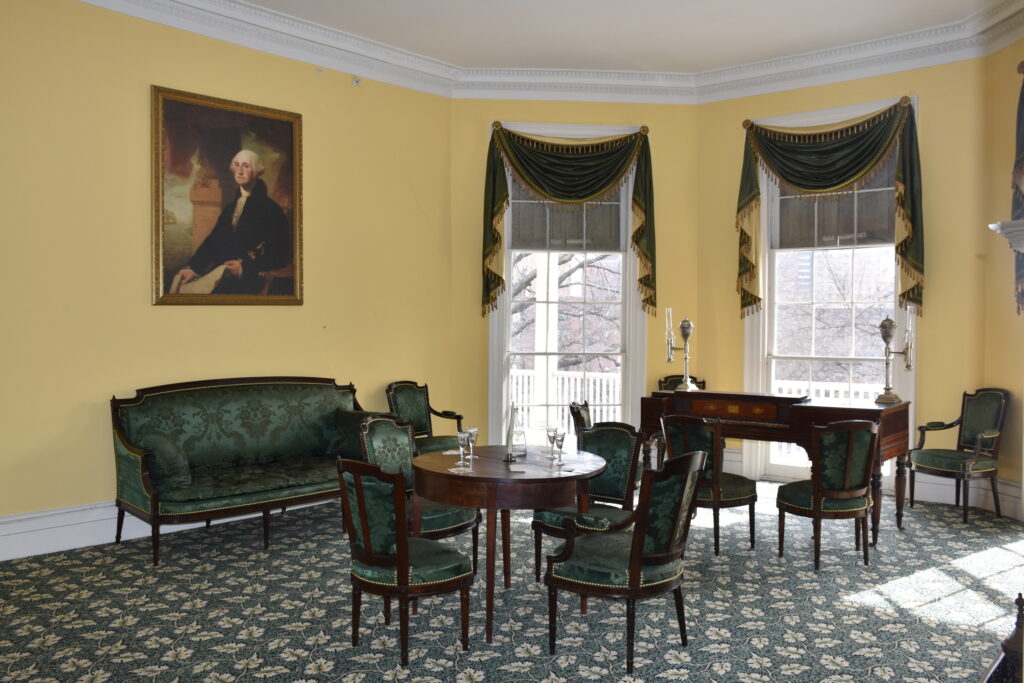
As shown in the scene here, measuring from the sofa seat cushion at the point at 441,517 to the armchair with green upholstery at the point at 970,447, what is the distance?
154 inches

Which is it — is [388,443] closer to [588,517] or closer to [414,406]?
[588,517]

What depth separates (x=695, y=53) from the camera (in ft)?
24.5

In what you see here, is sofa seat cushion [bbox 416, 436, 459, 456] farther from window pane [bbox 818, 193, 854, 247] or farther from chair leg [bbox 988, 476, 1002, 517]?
chair leg [bbox 988, 476, 1002, 517]

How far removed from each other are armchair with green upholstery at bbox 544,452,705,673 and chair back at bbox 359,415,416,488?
1356 millimetres

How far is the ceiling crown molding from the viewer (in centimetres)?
623

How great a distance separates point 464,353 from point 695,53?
3.58 metres

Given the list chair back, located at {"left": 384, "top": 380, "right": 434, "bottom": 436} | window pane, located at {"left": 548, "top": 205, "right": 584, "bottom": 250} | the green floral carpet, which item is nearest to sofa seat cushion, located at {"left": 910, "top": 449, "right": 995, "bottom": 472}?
the green floral carpet

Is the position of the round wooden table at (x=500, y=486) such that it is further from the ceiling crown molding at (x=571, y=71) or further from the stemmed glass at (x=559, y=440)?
the ceiling crown molding at (x=571, y=71)

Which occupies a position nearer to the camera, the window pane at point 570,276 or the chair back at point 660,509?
the chair back at point 660,509

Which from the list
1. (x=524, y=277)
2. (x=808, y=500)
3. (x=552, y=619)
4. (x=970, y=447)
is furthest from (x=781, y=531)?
(x=524, y=277)

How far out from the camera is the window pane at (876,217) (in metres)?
7.22

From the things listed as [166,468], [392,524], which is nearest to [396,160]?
[166,468]

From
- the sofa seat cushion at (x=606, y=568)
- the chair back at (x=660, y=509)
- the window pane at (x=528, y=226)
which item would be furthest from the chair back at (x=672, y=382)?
the chair back at (x=660, y=509)

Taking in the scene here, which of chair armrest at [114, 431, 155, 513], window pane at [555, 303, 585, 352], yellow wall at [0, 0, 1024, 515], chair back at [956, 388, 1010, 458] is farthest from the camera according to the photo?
window pane at [555, 303, 585, 352]
